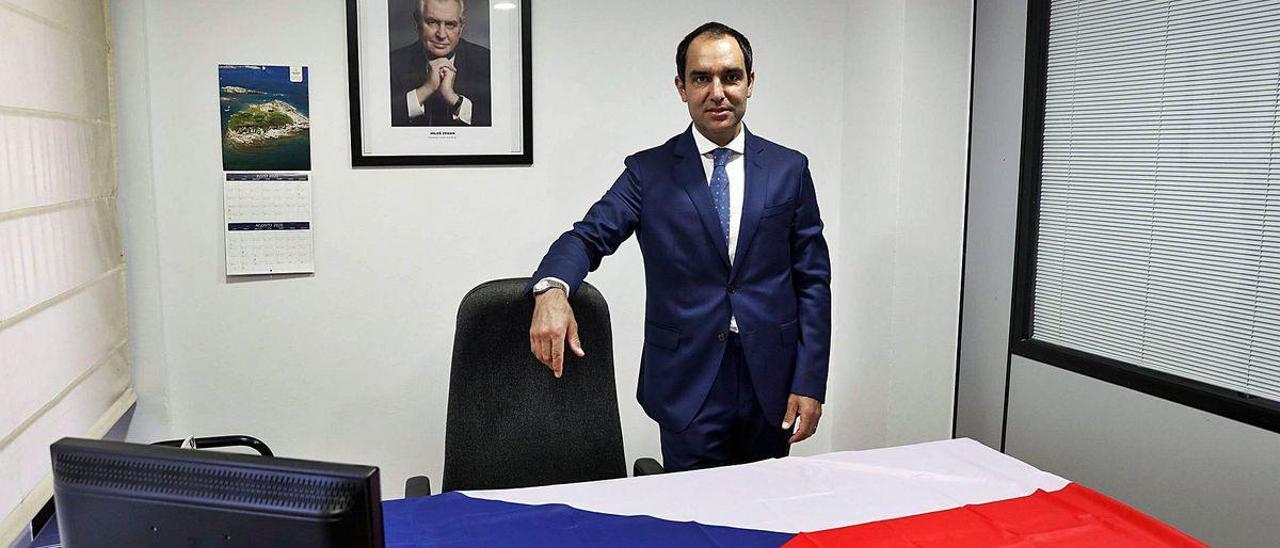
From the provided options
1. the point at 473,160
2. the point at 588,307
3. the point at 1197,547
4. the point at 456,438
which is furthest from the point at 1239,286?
the point at 473,160

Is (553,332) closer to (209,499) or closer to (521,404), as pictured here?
(521,404)

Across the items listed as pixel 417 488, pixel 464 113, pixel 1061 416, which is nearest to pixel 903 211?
pixel 1061 416

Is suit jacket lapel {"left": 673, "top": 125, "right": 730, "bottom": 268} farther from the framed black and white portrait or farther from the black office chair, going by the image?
the framed black and white portrait

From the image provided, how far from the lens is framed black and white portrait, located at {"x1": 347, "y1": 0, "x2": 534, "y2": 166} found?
2.70 metres

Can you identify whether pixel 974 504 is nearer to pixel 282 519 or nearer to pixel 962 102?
pixel 282 519

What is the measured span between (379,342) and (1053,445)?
6.90ft

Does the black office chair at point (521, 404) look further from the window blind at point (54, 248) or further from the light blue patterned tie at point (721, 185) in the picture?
the window blind at point (54, 248)

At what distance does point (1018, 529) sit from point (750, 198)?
3.12ft

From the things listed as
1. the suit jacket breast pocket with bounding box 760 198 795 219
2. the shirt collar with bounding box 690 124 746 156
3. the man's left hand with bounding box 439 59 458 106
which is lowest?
the suit jacket breast pocket with bounding box 760 198 795 219

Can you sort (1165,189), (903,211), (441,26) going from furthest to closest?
(903,211)
(441,26)
(1165,189)

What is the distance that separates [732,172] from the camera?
218 cm

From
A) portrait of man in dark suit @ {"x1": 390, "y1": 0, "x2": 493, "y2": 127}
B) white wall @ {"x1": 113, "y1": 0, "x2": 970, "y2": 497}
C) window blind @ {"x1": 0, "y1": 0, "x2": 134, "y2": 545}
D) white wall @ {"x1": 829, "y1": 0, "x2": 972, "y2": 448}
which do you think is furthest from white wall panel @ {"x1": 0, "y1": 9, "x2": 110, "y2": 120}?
white wall @ {"x1": 829, "y1": 0, "x2": 972, "y2": 448}

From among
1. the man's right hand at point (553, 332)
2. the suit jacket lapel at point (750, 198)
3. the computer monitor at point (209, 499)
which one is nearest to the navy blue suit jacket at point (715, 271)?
the suit jacket lapel at point (750, 198)

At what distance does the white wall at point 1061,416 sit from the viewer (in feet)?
7.04
